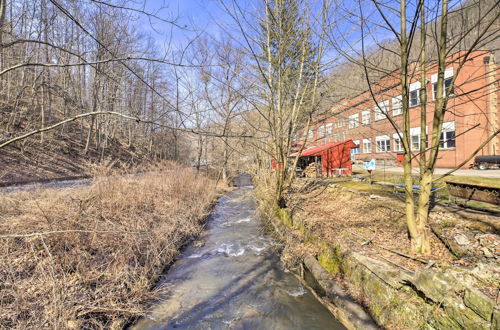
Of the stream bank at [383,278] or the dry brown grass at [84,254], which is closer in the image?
the stream bank at [383,278]

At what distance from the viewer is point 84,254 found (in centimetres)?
539

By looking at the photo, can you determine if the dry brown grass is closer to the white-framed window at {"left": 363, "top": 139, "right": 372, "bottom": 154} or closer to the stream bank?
the stream bank

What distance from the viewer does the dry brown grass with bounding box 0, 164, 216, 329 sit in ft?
12.7

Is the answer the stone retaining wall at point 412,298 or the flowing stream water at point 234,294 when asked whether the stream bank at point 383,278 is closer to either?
the stone retaining wall at point 412,298

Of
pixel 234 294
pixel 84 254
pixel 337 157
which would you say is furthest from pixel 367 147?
pixel 84 254

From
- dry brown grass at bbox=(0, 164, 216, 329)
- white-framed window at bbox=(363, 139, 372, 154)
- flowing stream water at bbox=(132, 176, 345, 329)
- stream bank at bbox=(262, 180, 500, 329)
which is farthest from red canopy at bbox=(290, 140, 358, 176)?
white-framed window at bbox=(363, 139, 372, 154)

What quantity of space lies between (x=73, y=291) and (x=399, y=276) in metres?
5.83

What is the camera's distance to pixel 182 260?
7453 millimetres

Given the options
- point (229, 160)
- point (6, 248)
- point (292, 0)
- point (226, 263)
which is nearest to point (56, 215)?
point (6, 248)

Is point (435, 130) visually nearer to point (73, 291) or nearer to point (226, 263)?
point (226, 263)

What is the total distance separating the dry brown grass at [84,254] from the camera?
388cm

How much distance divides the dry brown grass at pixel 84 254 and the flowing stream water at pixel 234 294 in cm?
54

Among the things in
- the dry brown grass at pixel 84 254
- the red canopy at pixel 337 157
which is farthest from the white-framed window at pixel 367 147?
the dry brown grass at pixel 84 254

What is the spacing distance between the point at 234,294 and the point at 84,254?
354 cm
